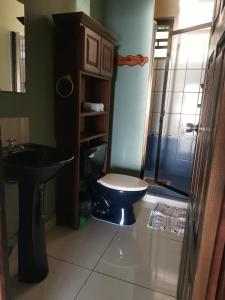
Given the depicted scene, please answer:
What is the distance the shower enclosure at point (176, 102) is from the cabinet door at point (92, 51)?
1227 mm

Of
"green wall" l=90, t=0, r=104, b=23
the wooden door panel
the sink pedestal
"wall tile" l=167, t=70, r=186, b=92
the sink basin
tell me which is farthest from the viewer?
"wall tile" l=167, t=70, r=186, b=92

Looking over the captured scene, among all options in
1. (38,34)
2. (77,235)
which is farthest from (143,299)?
(38,34)

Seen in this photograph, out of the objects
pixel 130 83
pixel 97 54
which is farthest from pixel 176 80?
pixel 97 54

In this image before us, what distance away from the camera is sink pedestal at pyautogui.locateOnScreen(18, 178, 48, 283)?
1.36 metres

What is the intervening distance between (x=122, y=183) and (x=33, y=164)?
A: 3.31 feet

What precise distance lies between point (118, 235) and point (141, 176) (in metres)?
0.86

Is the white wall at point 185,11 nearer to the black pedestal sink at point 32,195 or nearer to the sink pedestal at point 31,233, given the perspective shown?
the black pedestal sink at point 32,195

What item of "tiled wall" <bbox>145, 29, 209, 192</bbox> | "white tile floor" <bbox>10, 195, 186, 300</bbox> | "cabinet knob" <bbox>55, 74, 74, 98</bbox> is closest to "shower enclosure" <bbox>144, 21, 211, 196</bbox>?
"tiled wall" <bbox>145, 29, 209, 192</bbox>

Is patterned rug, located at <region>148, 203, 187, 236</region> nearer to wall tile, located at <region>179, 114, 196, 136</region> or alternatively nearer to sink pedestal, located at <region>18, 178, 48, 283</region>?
sink pedestal, located at <region>18, 178, 48, 283</region>

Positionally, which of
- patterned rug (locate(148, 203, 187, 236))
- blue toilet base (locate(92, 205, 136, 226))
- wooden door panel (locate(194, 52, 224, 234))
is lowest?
patterned rug (locate(148, 203, 187, 236))

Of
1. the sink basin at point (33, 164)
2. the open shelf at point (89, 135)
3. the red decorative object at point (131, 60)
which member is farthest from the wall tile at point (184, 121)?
the sink basin at point (33, 164)

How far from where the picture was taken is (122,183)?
214 centimetres

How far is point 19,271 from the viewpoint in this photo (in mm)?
1481

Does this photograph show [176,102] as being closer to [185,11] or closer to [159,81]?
[159,81]
